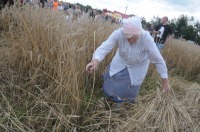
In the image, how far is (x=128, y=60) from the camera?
7.61 ft

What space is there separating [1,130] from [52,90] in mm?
524

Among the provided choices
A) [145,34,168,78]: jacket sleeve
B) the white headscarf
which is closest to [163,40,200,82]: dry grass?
[145,34,168,78]: jacket sleeve

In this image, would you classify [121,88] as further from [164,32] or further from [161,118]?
[164,32]

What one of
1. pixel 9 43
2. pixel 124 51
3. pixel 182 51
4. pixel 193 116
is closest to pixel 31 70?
pixel 9 43

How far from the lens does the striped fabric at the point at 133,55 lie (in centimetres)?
214

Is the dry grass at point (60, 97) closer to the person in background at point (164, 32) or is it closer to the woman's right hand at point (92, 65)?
the woman's right hand at point (92, 65)

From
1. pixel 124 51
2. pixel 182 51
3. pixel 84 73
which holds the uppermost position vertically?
pixel 124 51

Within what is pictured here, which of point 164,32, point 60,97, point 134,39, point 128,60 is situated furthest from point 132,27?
point 164,32

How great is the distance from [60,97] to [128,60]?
2.23 feet

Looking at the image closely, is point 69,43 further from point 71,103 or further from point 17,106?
point 17,106

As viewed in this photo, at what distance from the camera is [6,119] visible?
74.9 inches

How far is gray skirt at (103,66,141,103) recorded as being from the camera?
7.82 ft

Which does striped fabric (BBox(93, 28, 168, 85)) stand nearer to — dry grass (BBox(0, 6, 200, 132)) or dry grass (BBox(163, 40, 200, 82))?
dry grass (BBox(0, 6, 200, 132))

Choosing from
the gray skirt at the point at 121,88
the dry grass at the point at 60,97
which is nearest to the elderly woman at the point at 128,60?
the gray skirt at the point at 121,88
